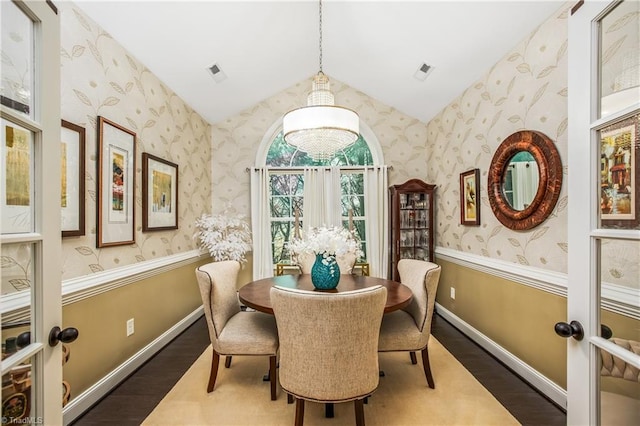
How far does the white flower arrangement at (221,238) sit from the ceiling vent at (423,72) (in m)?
2.74

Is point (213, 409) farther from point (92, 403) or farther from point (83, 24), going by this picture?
point (83, 24)

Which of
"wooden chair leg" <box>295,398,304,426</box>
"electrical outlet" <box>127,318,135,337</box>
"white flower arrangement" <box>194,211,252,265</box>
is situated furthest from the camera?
"white flower arrangement" <box>194,211,252,265</box>

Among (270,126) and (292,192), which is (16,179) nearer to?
(292,192)

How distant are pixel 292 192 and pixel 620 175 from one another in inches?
149

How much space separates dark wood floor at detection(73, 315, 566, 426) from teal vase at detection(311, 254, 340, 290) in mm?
1299

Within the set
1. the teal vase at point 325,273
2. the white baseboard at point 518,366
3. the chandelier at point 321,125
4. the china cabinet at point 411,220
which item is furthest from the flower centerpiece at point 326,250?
the china cabinet at point 411,220

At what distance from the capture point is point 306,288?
251cm

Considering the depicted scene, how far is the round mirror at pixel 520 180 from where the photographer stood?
2.38m

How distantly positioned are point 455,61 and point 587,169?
252 centimetres

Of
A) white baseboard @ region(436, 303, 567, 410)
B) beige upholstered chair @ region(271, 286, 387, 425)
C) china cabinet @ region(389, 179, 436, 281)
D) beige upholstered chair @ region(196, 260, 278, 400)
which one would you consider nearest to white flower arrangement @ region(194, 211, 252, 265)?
beige upholstered chair @ region(196, 260, 278, 400)

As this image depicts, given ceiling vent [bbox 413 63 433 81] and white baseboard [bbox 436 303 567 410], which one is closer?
white baseboard [bbox 436 303 567 410]

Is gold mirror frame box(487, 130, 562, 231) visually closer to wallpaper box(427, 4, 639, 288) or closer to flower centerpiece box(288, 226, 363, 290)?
wallpaper box(427, 4, 639, 288)

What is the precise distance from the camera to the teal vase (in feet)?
7.70

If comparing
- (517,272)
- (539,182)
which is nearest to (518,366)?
(517,272)
